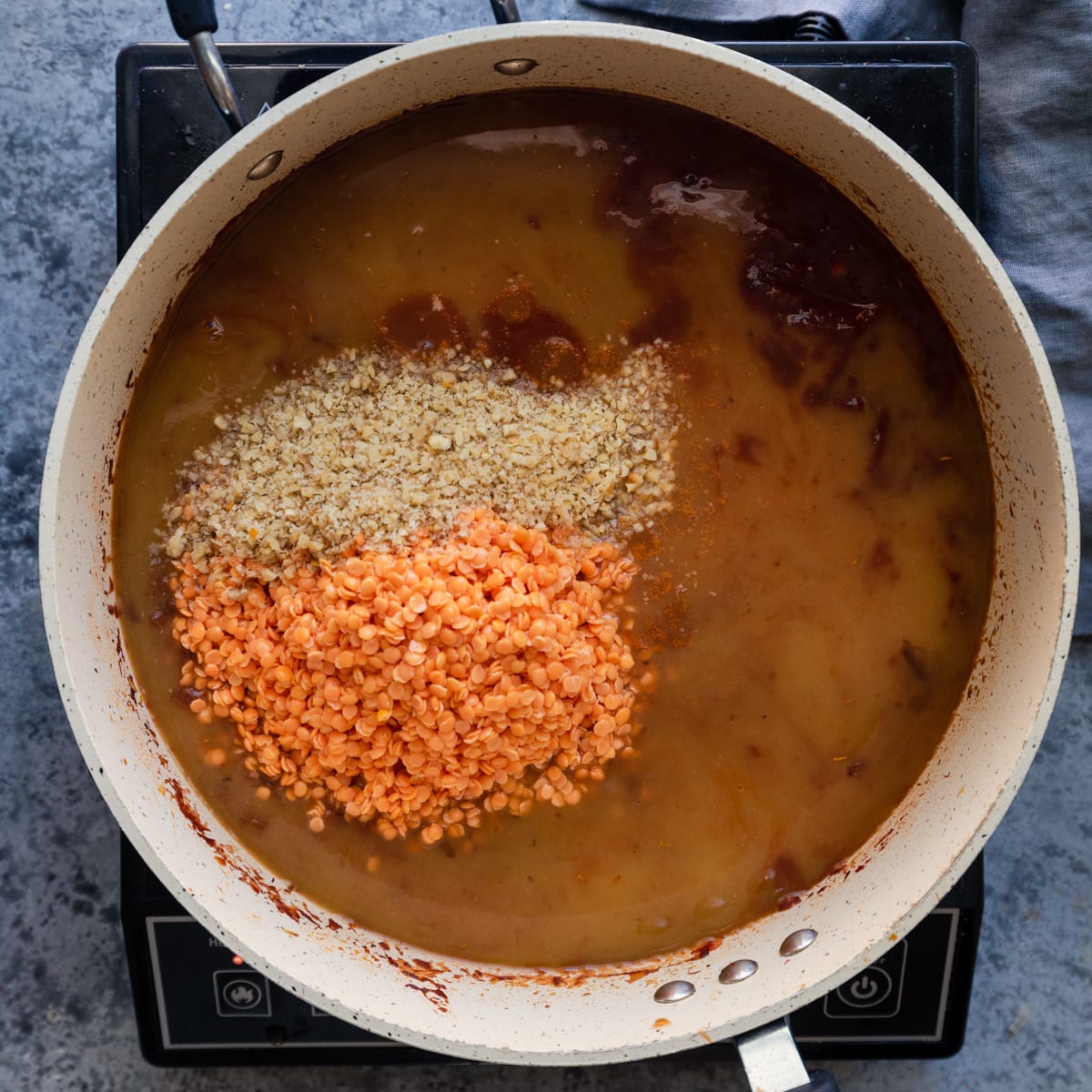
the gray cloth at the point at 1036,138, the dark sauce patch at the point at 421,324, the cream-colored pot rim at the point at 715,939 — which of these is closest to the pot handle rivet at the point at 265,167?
the cream-colored pot rim at the point at 715,939

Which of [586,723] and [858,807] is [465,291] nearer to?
[586,723]

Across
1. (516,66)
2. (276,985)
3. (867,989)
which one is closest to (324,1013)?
(276,985)

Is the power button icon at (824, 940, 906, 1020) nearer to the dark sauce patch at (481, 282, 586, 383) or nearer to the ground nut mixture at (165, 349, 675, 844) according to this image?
the ground nut mixture at (165, 349, 675, 844)

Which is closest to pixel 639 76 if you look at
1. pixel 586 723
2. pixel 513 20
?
pixel 513 20

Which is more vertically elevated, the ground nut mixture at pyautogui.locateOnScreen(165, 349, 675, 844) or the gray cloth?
the gray cloth

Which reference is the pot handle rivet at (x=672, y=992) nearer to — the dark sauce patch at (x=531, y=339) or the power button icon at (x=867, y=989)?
the power button icon at (x=867, y=989)

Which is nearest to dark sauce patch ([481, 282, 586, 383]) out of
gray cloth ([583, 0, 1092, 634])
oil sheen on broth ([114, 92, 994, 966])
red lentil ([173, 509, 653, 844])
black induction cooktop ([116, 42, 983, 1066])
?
oil sheen on broth ([114, 92, 994, 966])

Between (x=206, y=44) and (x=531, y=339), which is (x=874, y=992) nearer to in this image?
(x=531, y=339)
